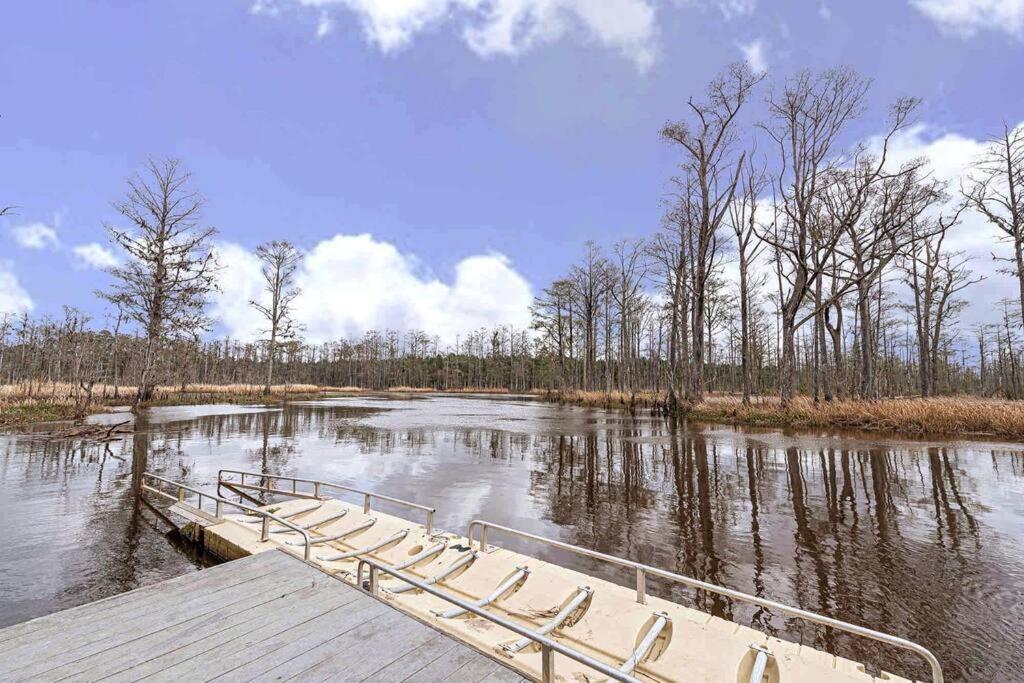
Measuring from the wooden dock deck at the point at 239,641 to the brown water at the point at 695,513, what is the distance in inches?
94.5

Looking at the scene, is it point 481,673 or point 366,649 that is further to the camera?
point 366,649

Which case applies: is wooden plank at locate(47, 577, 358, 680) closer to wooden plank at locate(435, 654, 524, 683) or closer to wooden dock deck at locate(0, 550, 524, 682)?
wooden dock deck at locate(0, 550, 524, 682)

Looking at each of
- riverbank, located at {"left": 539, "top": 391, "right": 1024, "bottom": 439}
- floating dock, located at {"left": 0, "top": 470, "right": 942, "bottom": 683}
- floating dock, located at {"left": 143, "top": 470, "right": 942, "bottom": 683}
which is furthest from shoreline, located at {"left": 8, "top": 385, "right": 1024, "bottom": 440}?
floating dock, located at {"left": 0, "top": 470, "right": 942, "bottom": 683}

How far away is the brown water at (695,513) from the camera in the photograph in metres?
4.48

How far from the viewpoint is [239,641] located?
288 cm

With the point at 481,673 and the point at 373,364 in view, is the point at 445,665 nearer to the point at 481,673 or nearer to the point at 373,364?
the point at 481,673

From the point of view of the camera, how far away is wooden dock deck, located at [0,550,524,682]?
2.55 meters

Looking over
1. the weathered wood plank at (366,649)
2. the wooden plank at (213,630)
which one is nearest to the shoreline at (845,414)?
the weathered wood plank at (366,649)

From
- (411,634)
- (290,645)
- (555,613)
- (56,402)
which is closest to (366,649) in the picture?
(411,634)

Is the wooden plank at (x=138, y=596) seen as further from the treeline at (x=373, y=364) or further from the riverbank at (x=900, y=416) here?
the treeline at (x=373, y=364)

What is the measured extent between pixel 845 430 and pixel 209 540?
21.5m

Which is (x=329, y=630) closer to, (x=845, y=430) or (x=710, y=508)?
(x=710, y=508)

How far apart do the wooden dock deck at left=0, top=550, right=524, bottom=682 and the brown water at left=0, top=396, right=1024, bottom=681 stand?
2.40m

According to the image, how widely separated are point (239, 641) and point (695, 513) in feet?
23.3
